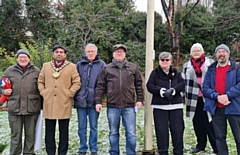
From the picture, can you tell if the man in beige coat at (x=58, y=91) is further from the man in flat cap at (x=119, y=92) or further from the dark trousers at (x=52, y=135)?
the man in flat cap at (x=119, y=92)

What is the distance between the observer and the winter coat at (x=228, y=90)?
3.84m

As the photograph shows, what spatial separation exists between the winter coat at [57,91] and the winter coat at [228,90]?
6.53 ft

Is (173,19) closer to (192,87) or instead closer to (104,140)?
(104,140)

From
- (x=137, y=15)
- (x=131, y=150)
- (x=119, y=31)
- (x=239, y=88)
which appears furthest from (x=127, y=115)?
(x=137, y=15)

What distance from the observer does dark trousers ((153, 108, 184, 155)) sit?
424 centimetres

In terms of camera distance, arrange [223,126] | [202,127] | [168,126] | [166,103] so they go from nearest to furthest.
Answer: [223,126]
[166,103]
[168,126]
[202,127]

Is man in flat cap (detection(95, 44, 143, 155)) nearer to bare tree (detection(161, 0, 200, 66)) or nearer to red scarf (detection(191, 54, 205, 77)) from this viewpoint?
red scarf (detection(191, 54, 205, 77))

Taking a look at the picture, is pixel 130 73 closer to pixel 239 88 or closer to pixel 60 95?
pixel 60 95

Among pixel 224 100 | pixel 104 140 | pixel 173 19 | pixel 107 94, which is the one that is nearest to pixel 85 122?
pixel 107 94

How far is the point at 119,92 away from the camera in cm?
426

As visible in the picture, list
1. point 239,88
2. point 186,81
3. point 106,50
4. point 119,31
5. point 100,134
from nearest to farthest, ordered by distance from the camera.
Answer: point 239,88
point 186,81
point 100,134
point 106,50
point 119,31

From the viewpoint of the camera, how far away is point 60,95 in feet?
13.9

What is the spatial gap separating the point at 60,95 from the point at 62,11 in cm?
1402

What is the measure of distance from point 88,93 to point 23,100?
1.01 meters
